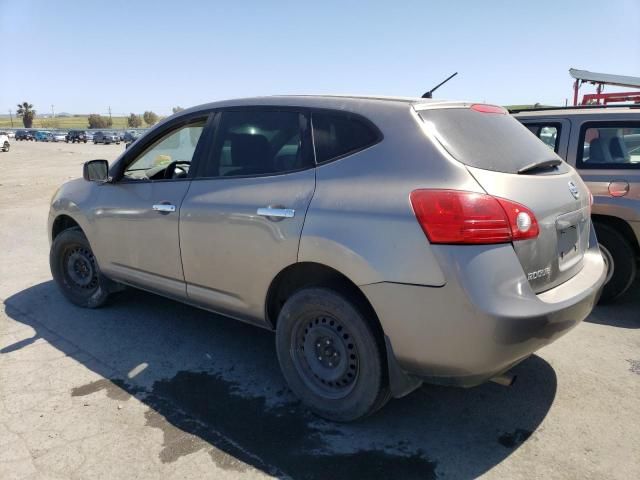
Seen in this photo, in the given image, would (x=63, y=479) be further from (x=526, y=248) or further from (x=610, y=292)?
(x=610, y=292)

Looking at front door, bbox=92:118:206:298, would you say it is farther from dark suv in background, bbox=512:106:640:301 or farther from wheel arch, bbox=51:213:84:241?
dark suv in background, bbox=512:106:640:301

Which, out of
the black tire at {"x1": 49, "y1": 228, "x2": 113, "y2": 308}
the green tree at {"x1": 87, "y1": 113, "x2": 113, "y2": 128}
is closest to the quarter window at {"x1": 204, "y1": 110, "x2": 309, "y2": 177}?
the black tire at {"x1": 49, "y1": 228, "x2": 113, "y2": 308}

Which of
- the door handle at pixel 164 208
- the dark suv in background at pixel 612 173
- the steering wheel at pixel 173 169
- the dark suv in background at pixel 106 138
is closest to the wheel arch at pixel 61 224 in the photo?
the steering wheel at pixel 173 169

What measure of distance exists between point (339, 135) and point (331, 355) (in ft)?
4.24

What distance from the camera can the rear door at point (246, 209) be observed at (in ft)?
10.00

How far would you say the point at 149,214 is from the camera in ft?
12.9

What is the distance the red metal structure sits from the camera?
10438mm

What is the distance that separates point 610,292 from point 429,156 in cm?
327

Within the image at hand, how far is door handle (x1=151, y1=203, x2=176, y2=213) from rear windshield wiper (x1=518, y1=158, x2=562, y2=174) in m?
2.35

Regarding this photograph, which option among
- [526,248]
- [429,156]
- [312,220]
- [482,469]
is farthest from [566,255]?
A: [312,220]

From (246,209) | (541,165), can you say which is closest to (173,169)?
(246,209)

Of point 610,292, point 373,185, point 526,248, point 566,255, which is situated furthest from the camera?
point 610,292

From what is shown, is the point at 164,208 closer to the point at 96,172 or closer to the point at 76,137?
the point at 96,172

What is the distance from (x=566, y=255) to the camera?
2889mm
